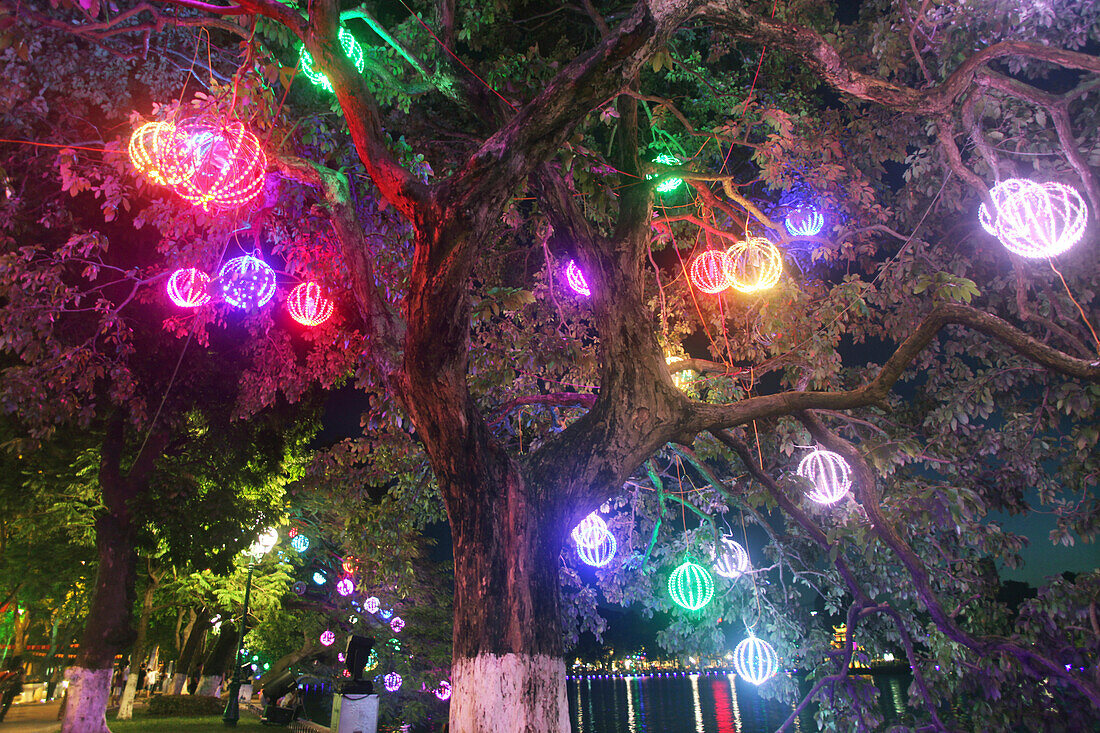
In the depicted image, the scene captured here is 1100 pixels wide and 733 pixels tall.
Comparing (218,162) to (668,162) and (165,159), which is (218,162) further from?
(668,162)

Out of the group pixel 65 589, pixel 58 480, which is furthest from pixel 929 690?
pixel 65 589

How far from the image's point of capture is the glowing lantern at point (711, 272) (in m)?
6.09

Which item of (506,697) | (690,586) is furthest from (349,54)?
(690,586)

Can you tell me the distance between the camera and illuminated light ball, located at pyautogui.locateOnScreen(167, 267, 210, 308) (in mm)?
6671

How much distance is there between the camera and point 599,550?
26.7 ft

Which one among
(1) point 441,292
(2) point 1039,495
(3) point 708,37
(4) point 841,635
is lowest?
(4) point 841,635

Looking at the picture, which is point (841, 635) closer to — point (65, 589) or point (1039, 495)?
point (1039, 495)

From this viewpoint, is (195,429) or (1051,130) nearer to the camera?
(1051,130)

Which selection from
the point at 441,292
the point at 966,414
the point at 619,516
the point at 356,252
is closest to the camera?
the point at 441,292

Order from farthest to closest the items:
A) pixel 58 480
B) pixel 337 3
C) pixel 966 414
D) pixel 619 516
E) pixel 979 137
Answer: pixel 58 480, pixel 619 516, pixel 966 414, pixel 979 137, pixel 337 3

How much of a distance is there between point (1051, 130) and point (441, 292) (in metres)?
7.22

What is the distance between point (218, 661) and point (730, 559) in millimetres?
27416

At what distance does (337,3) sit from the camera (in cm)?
430

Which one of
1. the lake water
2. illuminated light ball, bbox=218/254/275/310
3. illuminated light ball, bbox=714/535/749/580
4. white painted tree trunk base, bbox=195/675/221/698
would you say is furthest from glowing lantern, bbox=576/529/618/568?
white painted tree trunk base, bbox=195/675/221/698
